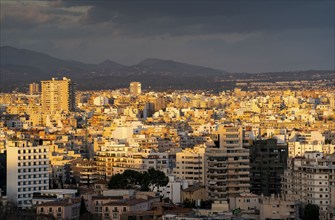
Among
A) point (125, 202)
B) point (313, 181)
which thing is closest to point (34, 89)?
point (313, 181)

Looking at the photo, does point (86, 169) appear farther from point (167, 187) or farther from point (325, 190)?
point (325, 190)

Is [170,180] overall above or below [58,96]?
below

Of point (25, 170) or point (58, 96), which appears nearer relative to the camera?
point (25, 170)

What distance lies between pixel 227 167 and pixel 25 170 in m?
7.58

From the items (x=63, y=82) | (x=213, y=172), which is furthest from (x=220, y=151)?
(x=63, y=82)

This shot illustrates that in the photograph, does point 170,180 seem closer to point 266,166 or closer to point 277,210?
point 266,166

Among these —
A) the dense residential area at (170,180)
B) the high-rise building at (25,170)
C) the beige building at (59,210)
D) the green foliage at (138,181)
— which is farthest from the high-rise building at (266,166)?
the beige building at (59,210)

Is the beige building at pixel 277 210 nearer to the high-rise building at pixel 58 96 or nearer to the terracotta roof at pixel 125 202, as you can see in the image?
the terracotta roof at pixel 125 202

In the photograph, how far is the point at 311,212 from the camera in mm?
38406

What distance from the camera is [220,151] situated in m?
44.8

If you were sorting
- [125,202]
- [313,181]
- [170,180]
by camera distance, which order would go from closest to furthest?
1. [125,202]
2. [313,181]
3. [170,180]

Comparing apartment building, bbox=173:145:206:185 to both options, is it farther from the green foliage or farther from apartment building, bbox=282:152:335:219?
apartment building, bbox=282:152:335:219

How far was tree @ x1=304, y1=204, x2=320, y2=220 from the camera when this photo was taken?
3834 cm

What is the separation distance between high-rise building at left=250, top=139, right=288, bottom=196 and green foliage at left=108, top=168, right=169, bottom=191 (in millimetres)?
5156
